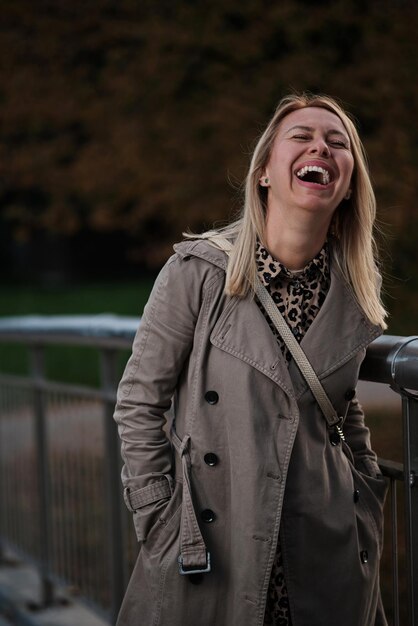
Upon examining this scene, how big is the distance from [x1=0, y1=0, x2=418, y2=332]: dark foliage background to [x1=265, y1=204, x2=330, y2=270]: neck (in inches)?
92.7

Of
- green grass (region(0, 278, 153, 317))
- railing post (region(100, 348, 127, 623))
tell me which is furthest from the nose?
green grass (region(0, 278, 153, 317))

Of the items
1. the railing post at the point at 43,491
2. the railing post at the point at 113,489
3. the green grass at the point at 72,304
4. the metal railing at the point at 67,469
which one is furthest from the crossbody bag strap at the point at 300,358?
the green grass at the point at 72,304

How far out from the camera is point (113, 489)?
4594 millimetres

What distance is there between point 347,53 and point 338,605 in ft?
20.2

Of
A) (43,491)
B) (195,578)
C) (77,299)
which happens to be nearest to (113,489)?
(43,491)

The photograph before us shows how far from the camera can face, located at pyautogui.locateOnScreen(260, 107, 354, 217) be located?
2.90 meters

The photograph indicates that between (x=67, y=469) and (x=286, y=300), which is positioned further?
(x=67, y=469)

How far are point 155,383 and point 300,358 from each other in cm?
42

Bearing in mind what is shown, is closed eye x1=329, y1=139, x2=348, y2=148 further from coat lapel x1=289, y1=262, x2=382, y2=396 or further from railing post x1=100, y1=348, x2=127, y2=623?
railing post x1=100, y1=348, x2=127, y2=623

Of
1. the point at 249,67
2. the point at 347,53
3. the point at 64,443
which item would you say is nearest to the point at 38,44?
the point at 249,67

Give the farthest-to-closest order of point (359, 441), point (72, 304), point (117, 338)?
point (72, 304), point (117, 338), point (359, 441)

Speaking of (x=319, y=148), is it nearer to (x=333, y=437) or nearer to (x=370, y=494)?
(x=333, y=437)

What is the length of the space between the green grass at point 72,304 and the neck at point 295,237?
413 inches

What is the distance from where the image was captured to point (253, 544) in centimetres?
276
